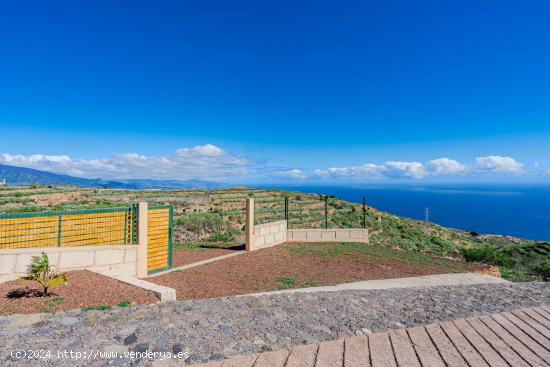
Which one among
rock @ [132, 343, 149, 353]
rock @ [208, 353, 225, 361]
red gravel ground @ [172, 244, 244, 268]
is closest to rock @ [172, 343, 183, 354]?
rock @ [132, 343, 149, 353]

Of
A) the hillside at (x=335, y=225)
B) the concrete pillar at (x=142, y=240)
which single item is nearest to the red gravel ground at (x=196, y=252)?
the concrete pillar at (x=142, y=240)

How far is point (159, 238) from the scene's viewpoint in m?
10.9

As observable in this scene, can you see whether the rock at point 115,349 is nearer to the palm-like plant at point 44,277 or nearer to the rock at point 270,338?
the rock at point 270,338

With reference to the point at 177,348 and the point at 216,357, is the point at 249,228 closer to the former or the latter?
the point at 177,348

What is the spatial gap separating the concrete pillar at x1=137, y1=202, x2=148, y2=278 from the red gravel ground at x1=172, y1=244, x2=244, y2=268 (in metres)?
1.90

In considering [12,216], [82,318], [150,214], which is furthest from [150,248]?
[82,318]

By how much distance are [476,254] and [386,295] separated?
14.2 metres

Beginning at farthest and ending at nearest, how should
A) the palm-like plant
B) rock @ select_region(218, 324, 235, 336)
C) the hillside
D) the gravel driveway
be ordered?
the hillside, the palm-like plant, rock @ select_region(218, 324, 235, 336), the gravel driveway

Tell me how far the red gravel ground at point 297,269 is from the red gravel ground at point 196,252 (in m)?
1.19

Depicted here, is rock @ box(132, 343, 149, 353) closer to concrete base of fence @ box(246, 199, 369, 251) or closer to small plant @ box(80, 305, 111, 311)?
small plant @ box(80, 305, 111, 311)

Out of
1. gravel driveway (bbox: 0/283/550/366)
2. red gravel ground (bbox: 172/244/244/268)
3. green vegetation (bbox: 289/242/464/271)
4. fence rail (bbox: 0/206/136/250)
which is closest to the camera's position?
gravel driveway (bbox: 0/283/550/366)

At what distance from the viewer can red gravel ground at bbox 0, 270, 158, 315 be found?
5891mm

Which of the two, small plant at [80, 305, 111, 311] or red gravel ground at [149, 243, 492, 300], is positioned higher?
small plant at [80, 305, 111, 311]

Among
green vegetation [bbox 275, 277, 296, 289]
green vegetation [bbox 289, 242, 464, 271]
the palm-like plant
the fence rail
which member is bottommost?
green vegetation [bbox 289, 242, 464, 271]
